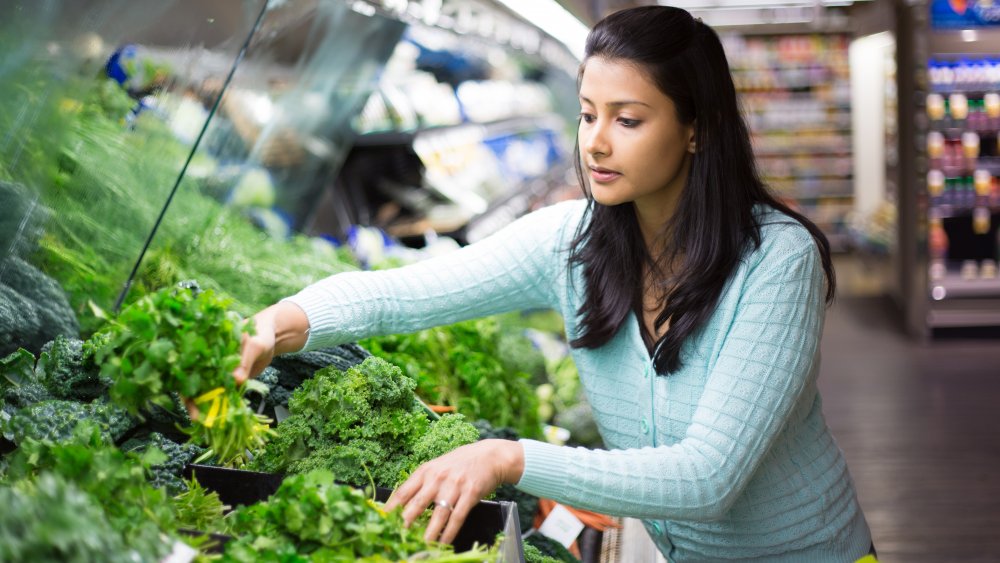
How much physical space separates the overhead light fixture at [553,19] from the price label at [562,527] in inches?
64.5

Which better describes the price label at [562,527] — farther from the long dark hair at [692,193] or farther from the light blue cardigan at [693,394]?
the long dark hair at [692,193]

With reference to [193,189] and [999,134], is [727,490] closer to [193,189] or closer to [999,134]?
[193,189]

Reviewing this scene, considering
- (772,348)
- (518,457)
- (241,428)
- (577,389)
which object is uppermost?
(772,348)

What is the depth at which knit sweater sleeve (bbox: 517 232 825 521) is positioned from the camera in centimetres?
Result: 157

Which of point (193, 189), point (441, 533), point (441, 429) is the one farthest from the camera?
point (193, 189)

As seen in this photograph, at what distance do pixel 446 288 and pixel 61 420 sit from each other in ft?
2.59

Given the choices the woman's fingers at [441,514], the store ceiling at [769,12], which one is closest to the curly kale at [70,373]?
the woman's fingers at [441,514]

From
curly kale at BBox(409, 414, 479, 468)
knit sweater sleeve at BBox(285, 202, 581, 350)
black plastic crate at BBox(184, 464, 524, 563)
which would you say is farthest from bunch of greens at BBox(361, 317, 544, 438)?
black plastic crate at BBox(184, 464, 524, 563)

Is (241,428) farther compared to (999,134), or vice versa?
(999,134)

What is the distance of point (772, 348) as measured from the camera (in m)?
1.72

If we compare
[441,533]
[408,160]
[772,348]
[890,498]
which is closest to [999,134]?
[890,498]

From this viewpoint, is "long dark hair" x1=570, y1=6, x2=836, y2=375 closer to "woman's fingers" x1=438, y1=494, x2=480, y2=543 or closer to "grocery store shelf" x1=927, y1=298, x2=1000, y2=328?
"woman's fingers" x1=438, y1=494, x2=480, y2=543

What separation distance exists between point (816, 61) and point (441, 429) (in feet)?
45.1

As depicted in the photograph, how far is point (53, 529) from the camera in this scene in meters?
1.05
